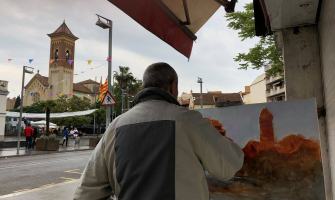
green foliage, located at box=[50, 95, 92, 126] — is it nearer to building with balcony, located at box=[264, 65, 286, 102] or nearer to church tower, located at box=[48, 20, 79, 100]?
church tower, located at box=[48, 20, 79, 100]

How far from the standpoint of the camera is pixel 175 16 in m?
2.98


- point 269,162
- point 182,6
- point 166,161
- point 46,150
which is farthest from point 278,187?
point 46,150

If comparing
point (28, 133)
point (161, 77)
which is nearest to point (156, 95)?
point (161, 77)

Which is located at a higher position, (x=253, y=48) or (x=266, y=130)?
(x=253, y=48)

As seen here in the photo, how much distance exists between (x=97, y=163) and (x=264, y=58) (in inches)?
407

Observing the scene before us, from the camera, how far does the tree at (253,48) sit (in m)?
9.99

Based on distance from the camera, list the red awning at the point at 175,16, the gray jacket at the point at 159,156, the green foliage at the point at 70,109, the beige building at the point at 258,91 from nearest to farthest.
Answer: the gray jacket at the point at 159,156 → the red awning at the point at 175,16 → the green foliage at the point at 70,109 → the beige building at the point at 258,91

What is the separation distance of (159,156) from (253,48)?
10338mm

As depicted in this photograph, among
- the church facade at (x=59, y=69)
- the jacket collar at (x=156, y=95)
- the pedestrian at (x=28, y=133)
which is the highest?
the church facade at (x=59, y=69)

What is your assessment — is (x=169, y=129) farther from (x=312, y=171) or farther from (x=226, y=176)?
(x=312, y=171)

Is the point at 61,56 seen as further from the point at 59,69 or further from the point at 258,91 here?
the point at 258,91

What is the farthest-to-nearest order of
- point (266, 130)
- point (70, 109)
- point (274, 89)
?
1. point (70, 109)
2. point (274, 89)
3. point (266, 130)

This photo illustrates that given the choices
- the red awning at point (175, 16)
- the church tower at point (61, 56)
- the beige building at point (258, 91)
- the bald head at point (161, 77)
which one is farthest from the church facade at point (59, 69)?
the bald head at point (161, 77)

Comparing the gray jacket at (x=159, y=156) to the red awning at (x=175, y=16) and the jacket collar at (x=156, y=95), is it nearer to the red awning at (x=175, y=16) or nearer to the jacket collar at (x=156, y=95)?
the jacket collar at (x=156, y=95)
